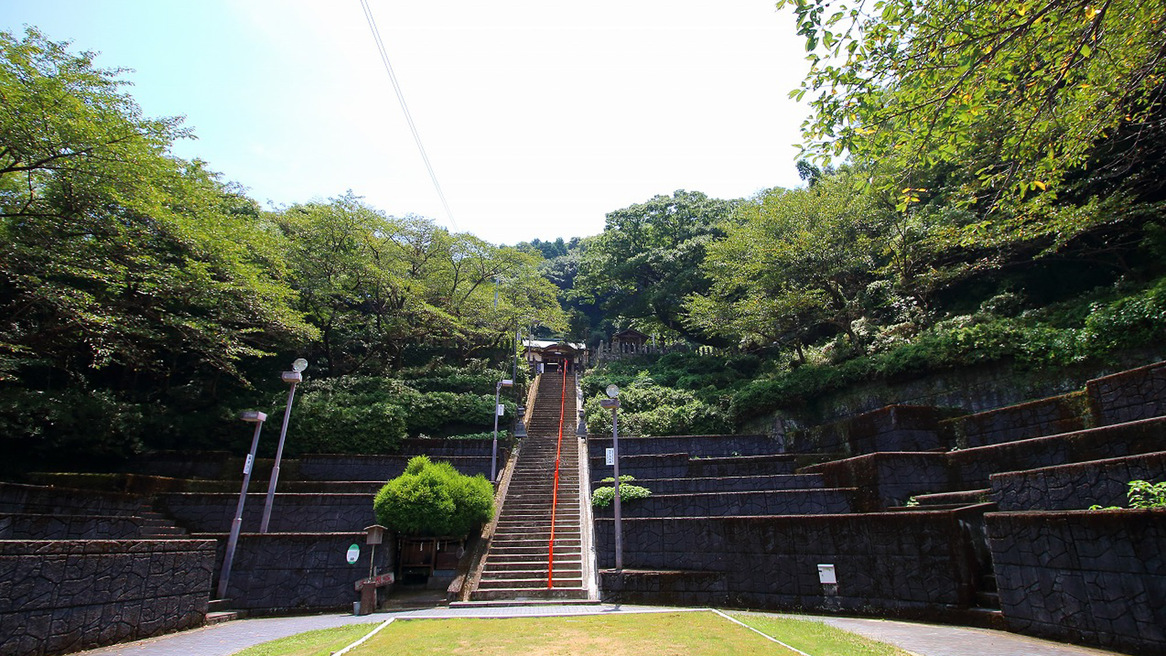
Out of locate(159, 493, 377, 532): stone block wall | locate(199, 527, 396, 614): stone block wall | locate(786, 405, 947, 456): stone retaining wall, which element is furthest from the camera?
locate(159, 493, 377, 532): stone block wall

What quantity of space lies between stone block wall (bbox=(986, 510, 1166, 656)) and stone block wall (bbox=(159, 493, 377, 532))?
12184mm

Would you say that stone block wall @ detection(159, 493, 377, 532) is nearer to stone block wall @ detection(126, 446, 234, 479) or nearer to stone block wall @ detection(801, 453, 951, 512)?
stone block wall @ detection(126, 446, 234, 479)

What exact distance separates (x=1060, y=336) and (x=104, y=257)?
2070cm

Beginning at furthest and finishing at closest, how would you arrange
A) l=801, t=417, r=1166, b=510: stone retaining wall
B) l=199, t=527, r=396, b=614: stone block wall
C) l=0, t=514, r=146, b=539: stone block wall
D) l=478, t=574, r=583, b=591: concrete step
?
1. l=478, t=574, r=583, b=591: concrete step
2. l=199, t=527, r=396, b=614: stone block wall
3. l=0, t=514, r=146, b=539: stone block wall
4. l=801, t=417, r=1166, b=510: stone retaining wall

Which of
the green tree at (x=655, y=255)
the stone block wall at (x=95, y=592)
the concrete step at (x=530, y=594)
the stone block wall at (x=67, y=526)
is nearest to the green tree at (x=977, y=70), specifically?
the concrete step at (x=530, y=594)

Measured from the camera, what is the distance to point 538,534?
12.5 meters

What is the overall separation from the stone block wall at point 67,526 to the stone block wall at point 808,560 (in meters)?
9.45

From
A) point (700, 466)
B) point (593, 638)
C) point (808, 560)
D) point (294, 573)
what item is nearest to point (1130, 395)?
point (808, 560)

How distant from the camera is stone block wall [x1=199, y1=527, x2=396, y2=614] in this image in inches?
381

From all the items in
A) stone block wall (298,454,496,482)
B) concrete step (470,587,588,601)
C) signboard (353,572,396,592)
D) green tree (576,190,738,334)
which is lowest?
concrete step (470,587,588,601)

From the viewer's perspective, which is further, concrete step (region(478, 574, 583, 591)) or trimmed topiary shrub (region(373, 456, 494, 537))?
trimmed topiary shrub (region(373, 456, 494, 537))

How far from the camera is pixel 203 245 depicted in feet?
43.7

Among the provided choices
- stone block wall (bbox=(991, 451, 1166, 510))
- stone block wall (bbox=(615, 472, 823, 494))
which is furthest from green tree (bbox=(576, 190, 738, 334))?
stone block wall (bbox=(991, 451, 1166, 510))

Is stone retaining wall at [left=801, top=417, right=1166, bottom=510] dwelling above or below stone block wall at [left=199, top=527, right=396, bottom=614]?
above
